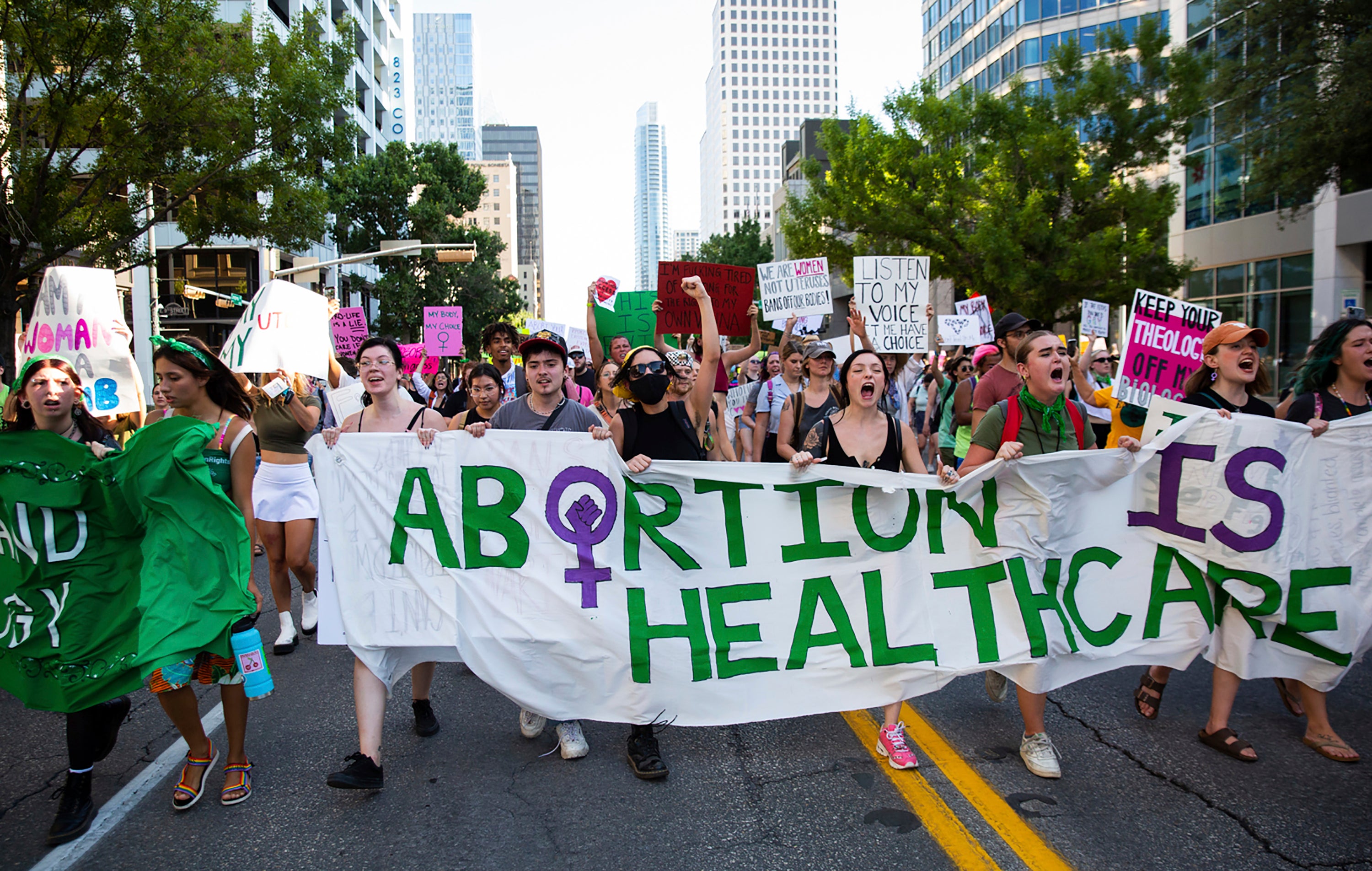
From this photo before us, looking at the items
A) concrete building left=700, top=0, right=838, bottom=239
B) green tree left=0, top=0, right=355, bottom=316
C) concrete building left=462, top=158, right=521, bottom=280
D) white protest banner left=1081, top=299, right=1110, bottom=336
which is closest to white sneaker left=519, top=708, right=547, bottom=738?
white protest banner left=1081, top=299, right=1110, bottom=336

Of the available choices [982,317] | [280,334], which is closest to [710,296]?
[280,334]

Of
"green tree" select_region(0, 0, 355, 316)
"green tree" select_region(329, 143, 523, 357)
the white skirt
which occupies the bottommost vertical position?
the white skirt

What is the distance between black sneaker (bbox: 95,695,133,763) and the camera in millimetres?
3750

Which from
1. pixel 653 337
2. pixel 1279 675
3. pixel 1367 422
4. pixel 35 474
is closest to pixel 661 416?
pixel 35 474

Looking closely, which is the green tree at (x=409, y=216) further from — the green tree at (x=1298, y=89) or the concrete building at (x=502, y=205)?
the concrete building at (x=502, y=205)

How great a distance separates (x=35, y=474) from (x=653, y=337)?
556cm

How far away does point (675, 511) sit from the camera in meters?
4.39

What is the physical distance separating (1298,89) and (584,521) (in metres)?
17.7

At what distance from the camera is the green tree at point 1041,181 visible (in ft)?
78.1

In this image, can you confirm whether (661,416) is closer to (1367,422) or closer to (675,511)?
(675,511)

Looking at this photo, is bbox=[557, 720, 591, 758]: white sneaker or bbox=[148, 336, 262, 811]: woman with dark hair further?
bbox=[557, 720, 591, 758]: white sneaker

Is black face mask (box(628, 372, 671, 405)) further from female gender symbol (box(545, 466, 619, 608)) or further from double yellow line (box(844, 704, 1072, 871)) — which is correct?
double yellow line (box(844, 704, 1072, 871))

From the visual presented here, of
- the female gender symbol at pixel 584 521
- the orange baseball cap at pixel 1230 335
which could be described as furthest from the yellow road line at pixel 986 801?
the orange baseball cap at pixel 1230 335

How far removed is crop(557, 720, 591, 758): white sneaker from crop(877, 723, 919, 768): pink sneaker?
1.32 meters
